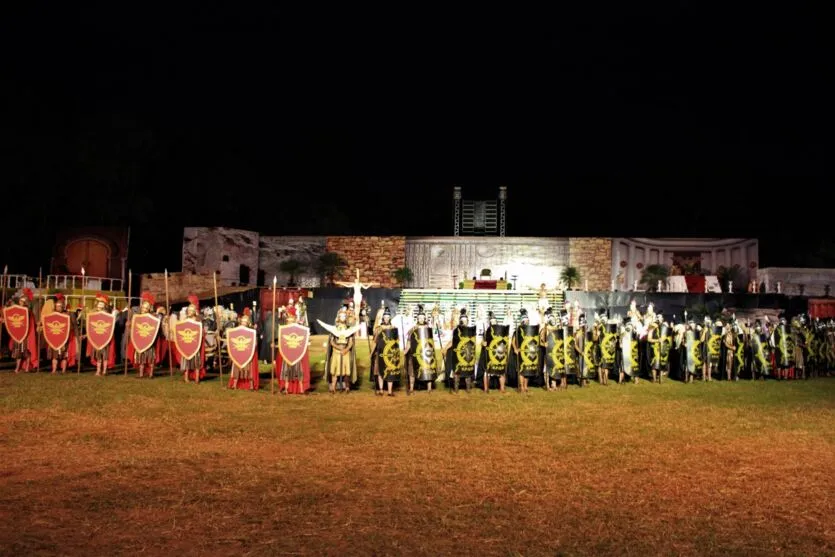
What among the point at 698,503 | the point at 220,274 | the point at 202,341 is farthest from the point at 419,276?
the point at 698,503

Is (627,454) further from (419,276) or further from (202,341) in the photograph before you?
(419,276)

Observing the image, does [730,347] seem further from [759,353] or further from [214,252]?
[214,252]

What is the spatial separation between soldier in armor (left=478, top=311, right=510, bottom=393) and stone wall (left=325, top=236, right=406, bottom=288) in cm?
1884

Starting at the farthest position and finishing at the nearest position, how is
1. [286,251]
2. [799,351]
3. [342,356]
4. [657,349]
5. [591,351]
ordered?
[286,251] < [799,351] < [657,349] < [591,351] < [342,356]

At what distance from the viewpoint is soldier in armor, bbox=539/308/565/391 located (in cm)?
1186

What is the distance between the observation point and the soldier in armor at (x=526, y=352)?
11.6 m

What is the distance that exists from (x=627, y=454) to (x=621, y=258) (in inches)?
924

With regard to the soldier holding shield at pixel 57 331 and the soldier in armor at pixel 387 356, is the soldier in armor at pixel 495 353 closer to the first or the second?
the soldier in armor at pixel 387 356

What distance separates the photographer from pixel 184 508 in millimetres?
4965

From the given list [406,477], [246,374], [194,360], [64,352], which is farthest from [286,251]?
[406,477]

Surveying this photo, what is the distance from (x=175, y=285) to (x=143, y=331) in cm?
1457

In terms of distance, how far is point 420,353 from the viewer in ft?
37.1

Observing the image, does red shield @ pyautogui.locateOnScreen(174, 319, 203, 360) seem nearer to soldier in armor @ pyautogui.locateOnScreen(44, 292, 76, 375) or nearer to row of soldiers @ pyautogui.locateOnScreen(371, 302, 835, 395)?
soldier in armor @ pyautogui.locateOnScreen(44, 292, 76, 375)

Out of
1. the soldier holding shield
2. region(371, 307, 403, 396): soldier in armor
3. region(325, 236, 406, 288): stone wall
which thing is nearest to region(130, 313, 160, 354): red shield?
the soldier holding shield
